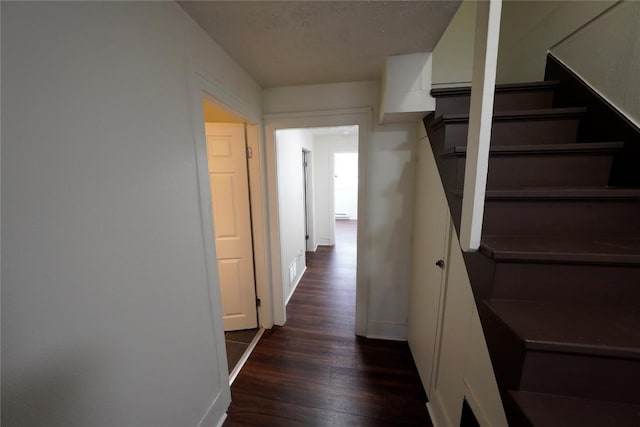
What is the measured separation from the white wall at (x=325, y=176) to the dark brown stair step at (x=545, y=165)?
11.8ft

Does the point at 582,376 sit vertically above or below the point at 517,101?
below

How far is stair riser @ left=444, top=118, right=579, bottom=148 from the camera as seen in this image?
1.23 m

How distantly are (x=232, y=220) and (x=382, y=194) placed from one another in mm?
1399

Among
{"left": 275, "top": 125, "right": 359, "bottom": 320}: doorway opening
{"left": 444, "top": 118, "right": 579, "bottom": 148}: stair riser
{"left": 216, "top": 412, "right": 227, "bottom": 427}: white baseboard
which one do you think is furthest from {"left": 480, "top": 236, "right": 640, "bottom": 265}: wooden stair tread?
{"left": 216, "top": 412, "right": 227, "bottom": 427}: white baseboard

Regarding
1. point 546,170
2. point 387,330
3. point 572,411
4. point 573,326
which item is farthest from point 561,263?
point 387,330

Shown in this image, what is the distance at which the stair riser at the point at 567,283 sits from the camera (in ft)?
2.42

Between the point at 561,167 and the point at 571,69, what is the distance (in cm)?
85

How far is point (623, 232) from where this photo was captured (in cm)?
91

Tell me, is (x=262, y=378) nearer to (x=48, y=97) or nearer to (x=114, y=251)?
(x=114, y=251)

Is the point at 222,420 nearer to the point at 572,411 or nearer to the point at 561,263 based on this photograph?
the point at 572,411

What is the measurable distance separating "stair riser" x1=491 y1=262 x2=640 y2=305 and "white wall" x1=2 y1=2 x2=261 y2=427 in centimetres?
136

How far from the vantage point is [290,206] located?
2742 millimetres

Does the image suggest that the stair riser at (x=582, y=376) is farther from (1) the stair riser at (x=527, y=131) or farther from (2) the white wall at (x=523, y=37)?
(2) the white wall at (x=523, y=37)

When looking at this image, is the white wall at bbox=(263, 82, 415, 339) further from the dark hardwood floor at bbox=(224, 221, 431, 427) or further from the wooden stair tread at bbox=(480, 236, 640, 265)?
the wooden stair tread at bbox=(480, 236, 640, 265)
